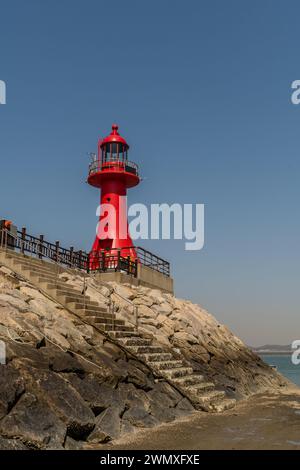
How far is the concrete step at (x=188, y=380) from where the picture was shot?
12055mm

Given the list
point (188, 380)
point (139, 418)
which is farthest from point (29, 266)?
point (139, 418)

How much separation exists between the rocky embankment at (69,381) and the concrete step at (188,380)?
13.6 inches

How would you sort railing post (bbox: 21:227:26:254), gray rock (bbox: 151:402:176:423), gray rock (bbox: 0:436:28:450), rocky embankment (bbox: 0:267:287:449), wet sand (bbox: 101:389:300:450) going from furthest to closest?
railing post (bbox: 21:227:26:254) → gray rock (bbox: 151:402:176:423) → wet sand (bbox: 101:389:300:450) → rocky embankment (bbox: 0:267:287:449) → gray rock (bbox: 0:436:28:450)

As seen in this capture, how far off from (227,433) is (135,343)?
178 inches

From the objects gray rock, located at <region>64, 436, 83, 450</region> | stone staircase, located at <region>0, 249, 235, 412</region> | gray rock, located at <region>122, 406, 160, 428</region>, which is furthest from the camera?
stone staircase, located at <region>0, 249, 235, 412</region>

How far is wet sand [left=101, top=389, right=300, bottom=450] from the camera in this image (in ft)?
26.6

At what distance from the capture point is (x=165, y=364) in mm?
12648

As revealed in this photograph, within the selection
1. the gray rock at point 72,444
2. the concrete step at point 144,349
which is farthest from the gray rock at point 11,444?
the concrete step at point 144,349

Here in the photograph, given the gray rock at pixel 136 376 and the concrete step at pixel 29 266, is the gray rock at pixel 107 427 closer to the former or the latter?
the gray rock at pixel 136 376

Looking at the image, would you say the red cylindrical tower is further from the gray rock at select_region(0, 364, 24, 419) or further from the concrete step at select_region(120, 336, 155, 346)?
the gray rock at select_region(0, 364, 24, 419)

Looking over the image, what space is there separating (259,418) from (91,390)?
465 centimetres

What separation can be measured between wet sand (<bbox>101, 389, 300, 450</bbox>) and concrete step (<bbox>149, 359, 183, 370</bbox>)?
169 cm

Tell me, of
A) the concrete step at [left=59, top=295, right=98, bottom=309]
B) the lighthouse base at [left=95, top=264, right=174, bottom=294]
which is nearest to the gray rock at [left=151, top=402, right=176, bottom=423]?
the concrete step at [left=59, top=295, right=98, bottom=309]

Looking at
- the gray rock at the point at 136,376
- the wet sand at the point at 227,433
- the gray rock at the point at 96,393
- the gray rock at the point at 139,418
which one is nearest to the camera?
the wet sand at the point at 227,433
